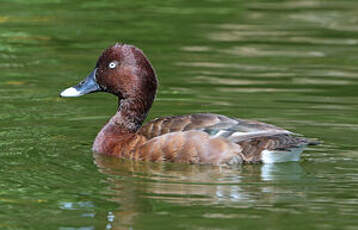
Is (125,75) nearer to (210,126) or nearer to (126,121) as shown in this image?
(126,121)

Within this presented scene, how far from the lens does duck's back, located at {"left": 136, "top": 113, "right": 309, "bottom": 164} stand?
9.29m

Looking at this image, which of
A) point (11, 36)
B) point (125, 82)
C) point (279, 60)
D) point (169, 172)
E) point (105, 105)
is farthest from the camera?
point (11, 36)

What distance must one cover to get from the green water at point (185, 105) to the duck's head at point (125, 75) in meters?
0.62

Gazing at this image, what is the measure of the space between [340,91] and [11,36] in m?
5.85

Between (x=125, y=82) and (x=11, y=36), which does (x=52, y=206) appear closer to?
(x=125, y=82)

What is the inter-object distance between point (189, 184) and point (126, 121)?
1873 millimetres

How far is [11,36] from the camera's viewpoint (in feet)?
53.1

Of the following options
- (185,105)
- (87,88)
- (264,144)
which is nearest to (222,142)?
(264,144)

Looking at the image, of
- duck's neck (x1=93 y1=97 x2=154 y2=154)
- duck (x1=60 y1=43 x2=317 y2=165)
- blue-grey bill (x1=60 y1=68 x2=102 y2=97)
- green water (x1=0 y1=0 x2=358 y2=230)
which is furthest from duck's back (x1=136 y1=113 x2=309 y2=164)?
blue-grey bill (x1=60 y1=68 x2=102 y2=97)

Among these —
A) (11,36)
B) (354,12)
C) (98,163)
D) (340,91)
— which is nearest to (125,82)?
(98,163)

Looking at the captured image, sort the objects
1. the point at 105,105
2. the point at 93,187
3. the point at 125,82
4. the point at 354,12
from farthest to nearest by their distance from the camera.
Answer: the point at 354,12
the point at 105,105
the point at 125,82
the point at 93,187

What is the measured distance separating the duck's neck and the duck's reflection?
468 mm

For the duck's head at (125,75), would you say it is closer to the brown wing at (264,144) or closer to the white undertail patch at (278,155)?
the brown wing at (264,144)

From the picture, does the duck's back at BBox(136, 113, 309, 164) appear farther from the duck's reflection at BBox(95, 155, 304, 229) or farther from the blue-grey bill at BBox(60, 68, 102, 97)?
the blue-grey bill at BBox(60, 68, 102, 97)
